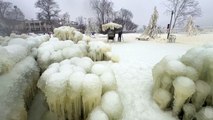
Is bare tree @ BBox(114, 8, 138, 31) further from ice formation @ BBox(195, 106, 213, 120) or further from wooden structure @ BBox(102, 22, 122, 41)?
ice formation @ BBox(195, 106, 213, 120)

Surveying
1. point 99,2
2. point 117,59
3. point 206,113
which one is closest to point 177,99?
point 206,113

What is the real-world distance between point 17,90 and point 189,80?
334cm

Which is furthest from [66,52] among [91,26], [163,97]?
[91,26]

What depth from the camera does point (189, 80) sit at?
156 inches

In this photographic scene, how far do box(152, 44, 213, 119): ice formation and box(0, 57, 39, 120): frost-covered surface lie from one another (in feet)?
9.21

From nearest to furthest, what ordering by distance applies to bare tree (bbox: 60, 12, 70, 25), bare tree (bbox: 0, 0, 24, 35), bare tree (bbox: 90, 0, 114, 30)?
bare tree (bbox: 0, 0, 24, 35), bare tree (bbox: 60, 12, 70, 25), bare tree (bbox: 90, 0, 114, 30)

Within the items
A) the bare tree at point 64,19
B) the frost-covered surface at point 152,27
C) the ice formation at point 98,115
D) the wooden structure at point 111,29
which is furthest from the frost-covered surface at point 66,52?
the bare tree at point 64,19

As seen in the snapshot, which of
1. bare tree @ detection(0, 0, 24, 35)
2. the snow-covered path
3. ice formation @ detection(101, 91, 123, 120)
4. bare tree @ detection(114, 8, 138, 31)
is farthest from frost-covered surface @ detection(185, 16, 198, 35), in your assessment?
bare tree @ detection(114, 8, 138, 31)

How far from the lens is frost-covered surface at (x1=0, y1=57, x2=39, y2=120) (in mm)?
3290

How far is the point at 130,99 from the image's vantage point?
4621mm

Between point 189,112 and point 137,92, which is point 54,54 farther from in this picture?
point 189,112

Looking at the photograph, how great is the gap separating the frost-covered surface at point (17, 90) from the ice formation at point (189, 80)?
111 inches

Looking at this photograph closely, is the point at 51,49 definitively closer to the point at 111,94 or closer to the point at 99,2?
the point at 111,94

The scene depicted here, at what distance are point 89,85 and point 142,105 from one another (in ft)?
4.65
